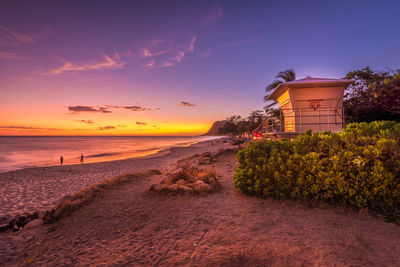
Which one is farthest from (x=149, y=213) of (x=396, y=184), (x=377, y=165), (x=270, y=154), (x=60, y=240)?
(x=396, y=184)

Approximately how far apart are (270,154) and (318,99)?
9.91m

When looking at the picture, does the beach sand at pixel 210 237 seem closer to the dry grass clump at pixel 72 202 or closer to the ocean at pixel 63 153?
the dry grass clump at pixel 72 202

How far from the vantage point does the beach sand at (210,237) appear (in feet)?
9.50

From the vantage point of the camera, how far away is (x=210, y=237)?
11.4 ft

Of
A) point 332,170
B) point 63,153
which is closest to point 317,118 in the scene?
point 332,170

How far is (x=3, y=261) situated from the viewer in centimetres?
350

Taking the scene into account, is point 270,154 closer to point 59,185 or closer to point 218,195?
point 218,195

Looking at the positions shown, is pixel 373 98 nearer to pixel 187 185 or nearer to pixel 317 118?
pixel 317 118

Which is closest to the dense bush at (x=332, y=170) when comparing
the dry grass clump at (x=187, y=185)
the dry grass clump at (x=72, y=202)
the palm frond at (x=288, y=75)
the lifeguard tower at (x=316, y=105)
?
the dry grass clump at (x=187, y=185)

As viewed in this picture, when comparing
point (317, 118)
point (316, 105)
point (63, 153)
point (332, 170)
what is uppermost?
point (316, 105)

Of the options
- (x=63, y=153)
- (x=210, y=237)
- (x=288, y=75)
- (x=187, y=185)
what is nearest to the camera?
(x=210, y=237)

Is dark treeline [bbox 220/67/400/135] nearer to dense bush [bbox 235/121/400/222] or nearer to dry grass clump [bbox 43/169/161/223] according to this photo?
dense bush [bbox 235/121/400/222]

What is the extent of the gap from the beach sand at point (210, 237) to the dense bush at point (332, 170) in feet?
1.10

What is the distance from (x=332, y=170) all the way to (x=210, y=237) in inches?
123
